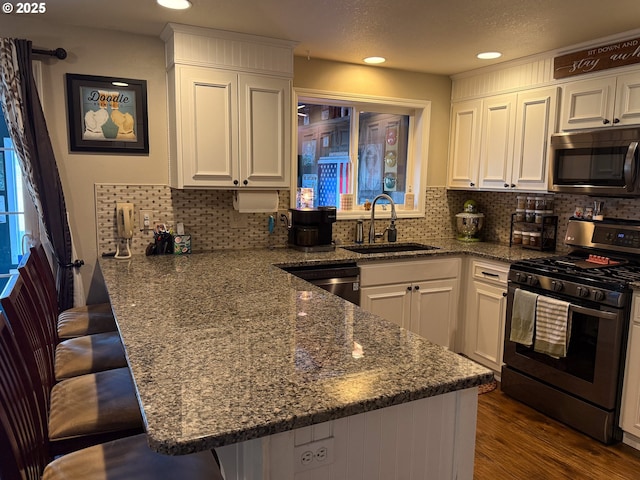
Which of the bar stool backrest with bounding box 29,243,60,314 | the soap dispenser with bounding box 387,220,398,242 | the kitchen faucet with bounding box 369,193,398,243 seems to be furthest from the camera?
the soap dispenser with bounding box 387,220,398,242

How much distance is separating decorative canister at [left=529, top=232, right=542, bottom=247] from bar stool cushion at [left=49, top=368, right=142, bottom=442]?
3005 mm

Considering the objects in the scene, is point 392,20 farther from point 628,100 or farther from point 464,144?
point 464,144

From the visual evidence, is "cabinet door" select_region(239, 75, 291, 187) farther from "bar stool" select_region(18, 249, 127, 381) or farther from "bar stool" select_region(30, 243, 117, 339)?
"bar stool" select_region(18, 249, 127, 381)

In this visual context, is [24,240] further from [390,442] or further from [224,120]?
[390,442]

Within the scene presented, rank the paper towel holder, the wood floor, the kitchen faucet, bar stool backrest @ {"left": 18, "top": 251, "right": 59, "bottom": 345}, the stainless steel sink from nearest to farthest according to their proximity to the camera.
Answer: bar stool backrest @ {"left": 18, "top": 251, "right": 59, "bottom": 345} → the wood floor → the paper towel holder → the stainless steel sink → the kitchen faucet

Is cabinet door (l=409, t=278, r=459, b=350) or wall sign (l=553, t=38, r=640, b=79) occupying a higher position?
wall sign (l=553, t=38, r=640, b=79)

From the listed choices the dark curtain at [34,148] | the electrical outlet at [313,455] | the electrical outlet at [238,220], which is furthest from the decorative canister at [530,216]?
the dark curtain at [34,148]

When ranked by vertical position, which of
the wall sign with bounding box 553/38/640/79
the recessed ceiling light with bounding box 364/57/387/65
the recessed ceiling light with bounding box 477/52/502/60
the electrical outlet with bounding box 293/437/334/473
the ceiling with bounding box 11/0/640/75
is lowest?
the electrical outlet with bounding box 293/437/334/473

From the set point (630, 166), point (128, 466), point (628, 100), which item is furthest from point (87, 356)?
point (628, 100)

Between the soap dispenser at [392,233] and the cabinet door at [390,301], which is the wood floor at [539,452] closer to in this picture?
the cabinet door at [390,301]

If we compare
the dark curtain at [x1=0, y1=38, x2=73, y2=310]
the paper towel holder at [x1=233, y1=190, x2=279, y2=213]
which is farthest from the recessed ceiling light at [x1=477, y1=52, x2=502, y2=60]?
the dark curtain at [x1=0, y1=38, x2=73, y2=310]

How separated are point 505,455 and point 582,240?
1534 mm

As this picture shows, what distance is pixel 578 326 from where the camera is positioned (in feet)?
8.89

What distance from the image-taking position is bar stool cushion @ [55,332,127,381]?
78.5 inches
